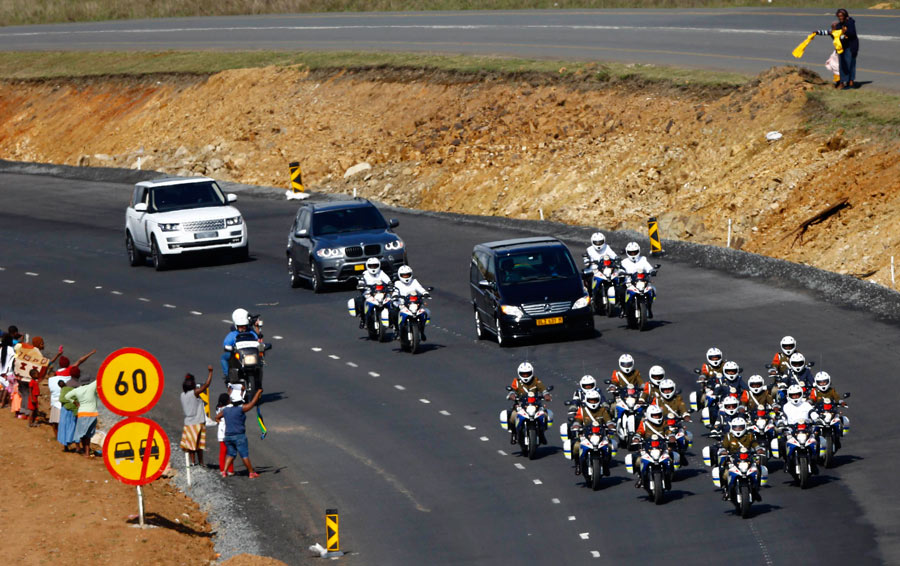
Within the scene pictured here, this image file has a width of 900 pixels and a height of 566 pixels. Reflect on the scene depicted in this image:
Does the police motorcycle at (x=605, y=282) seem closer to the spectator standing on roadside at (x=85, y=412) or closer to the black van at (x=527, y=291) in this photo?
the black van at (x=527, y=291)

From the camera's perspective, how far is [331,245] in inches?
1383

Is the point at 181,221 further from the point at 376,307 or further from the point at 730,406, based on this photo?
the point at 730,406

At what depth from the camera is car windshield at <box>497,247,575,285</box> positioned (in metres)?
30.3

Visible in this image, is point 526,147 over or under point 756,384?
under

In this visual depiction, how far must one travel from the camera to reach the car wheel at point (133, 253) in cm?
4041

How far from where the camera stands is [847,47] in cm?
4181

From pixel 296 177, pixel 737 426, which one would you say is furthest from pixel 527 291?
pixel 296 177

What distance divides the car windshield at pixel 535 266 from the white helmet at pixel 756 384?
8.19m

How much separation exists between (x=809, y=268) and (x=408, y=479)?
581 inches

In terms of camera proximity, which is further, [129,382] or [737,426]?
[737,426]

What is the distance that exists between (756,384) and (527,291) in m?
8.03

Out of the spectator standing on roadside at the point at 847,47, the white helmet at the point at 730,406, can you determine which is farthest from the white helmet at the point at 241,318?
the spectator standing on roadside at the point at 847,47

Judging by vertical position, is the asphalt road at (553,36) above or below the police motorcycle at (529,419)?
above

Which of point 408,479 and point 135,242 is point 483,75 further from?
point 408,479
